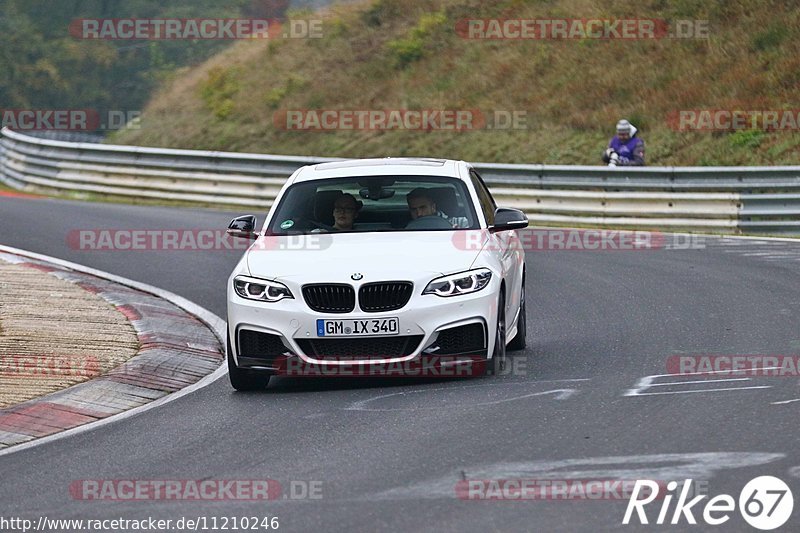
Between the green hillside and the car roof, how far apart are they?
51.2ft

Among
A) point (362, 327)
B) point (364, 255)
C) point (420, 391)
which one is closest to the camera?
point (362, 327)

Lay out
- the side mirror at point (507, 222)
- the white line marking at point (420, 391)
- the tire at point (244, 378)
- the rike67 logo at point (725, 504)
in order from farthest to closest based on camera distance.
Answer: the side mirror at point (507, 222), the tire at point (244, 378), the white line marking at point (420, 391), the rike67 logo at point (725, 504)

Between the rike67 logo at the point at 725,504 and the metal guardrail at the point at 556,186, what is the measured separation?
15.2m

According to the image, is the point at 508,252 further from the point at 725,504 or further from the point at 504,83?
the point at 504,83

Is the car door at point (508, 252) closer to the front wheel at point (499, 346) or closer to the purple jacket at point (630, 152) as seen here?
the front wheel at point (499, 346)

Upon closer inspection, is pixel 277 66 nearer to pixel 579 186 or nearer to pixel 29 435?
pixel 579 186

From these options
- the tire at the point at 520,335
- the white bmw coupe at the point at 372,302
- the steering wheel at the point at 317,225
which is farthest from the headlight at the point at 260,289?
the tire at the point at 520,335

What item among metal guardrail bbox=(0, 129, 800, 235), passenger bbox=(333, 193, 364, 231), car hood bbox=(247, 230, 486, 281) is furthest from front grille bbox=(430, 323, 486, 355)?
metal guardrail bbox=(0, 129, 800, 235)

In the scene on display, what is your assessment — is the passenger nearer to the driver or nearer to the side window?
the driver

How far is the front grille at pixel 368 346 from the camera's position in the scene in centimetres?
933

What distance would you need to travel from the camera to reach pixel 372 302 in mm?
9383

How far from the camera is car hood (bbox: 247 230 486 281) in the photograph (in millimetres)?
9469

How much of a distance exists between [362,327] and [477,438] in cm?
176

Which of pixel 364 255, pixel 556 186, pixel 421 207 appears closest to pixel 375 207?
pixel 421 207
